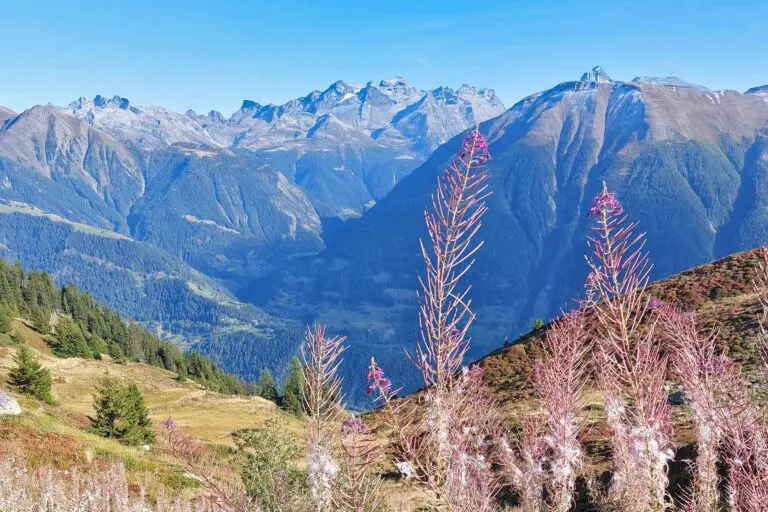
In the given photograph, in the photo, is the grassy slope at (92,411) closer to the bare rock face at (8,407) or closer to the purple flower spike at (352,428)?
the bare rock face at (8,407)

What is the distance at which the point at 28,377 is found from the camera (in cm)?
4269

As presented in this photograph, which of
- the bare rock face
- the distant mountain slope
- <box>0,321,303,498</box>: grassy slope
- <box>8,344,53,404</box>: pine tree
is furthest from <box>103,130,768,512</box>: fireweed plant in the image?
<box>8,344,53,404</box>: pine tree

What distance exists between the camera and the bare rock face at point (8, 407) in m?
27.2

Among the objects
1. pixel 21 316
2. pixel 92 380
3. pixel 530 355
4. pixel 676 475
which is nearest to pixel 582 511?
pixel 676 475

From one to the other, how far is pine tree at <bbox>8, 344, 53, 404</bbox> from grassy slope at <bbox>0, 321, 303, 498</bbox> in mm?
1247

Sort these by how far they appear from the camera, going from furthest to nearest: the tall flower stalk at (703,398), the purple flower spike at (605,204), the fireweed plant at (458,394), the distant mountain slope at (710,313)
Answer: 1. the distant mountain slope at (710,313)
2. the tall flower stalk at (703,398)
3. the purple flower spike at (605,204)
4. the fireweed plant at (458,394)

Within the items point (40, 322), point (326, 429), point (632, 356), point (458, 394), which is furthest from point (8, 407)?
point (40, 322)

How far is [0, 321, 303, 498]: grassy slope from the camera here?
22828 mm

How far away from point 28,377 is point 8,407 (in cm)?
1767

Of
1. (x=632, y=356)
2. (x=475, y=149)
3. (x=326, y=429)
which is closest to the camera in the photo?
(x=475, y=149)

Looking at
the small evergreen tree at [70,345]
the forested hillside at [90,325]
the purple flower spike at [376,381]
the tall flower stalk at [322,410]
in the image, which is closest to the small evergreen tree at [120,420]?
the tall flower stalk at [322,410]

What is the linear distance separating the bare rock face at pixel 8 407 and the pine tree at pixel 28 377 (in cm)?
1553

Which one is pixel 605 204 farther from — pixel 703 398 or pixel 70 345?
pixel 70 345

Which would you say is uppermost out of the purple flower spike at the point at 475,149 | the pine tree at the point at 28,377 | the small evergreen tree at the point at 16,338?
the small evergreen tree at the point at 16,338
